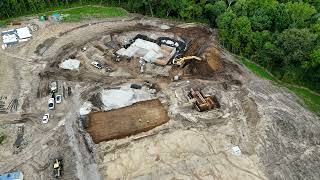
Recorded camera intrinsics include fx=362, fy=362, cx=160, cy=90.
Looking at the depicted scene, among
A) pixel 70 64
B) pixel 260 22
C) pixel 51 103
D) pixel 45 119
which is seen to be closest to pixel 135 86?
pixel 70 64

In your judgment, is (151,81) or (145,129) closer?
(145,129)

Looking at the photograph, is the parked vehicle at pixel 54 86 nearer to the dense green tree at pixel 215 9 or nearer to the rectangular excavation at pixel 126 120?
the rectangular excavation at pixel 126 120

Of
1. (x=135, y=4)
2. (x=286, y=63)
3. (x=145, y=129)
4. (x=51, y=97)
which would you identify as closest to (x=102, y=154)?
(x=145, y=129)

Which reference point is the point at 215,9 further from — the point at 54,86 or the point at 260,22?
the point at 54,86

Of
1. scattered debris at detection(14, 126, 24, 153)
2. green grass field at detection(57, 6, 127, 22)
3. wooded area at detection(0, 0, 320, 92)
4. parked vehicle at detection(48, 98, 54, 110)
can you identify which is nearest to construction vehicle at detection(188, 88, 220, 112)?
wooded area at detection(0, 0, 320, 92)

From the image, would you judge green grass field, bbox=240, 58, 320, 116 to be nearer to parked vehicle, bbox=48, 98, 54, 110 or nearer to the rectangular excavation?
the rectangular excavation

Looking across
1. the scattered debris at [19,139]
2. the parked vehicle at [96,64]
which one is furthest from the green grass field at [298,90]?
the scattered debris at [19,139]

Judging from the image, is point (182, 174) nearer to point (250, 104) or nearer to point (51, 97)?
point (250, 104)
